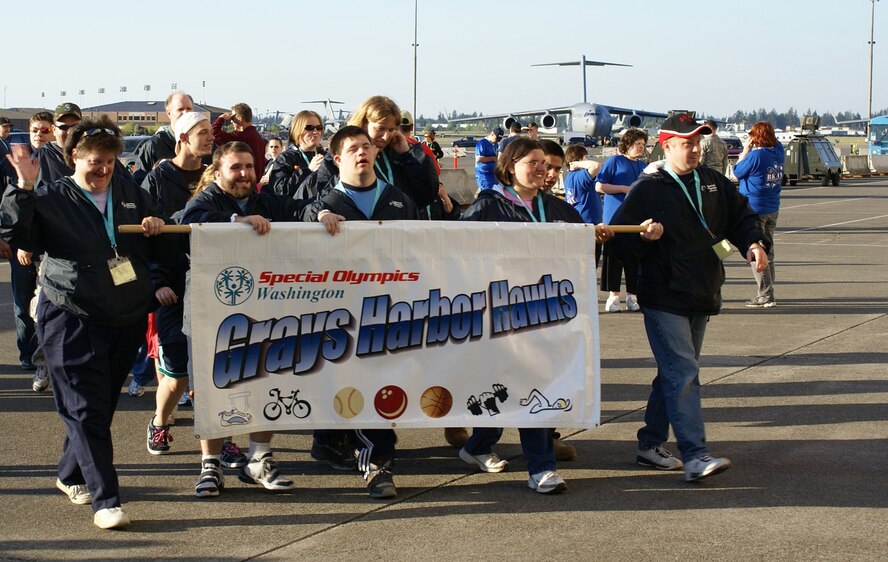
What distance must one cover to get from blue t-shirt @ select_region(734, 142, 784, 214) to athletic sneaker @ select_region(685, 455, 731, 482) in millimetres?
7106

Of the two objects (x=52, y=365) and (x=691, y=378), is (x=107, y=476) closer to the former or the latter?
(x=52, y=365)

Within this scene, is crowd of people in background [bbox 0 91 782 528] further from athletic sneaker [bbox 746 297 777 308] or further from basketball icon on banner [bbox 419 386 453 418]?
athletic sneaker [bbox 746 297 777 308]

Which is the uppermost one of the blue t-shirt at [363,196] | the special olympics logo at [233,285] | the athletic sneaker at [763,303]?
the blue t-shirt at [363,196]

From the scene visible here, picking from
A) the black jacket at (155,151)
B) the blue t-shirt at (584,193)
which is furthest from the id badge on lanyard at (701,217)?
the blue t-shirt at (584,193)

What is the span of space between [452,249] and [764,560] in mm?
2169

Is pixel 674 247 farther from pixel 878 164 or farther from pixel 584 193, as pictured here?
pixel 878 164

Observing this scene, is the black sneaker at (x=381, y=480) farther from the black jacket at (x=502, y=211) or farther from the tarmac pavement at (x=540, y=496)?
the black jacket at (x=502, y=211)

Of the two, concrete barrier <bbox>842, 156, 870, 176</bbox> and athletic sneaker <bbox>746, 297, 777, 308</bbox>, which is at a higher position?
concrete barrier <bbox>842, 156, 870, 176</bbox>

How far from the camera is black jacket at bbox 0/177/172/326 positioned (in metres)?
5.52

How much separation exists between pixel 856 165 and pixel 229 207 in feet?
156

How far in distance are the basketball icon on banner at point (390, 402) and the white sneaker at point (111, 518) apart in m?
1.36

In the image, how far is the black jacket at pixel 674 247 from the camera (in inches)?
245

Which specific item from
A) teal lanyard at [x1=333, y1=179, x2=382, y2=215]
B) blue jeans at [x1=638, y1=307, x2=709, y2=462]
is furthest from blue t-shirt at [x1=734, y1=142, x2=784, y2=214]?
teal lanyard at [x1=333, y1=179, x2=382, y2=215]

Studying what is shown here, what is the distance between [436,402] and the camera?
20.1ft
